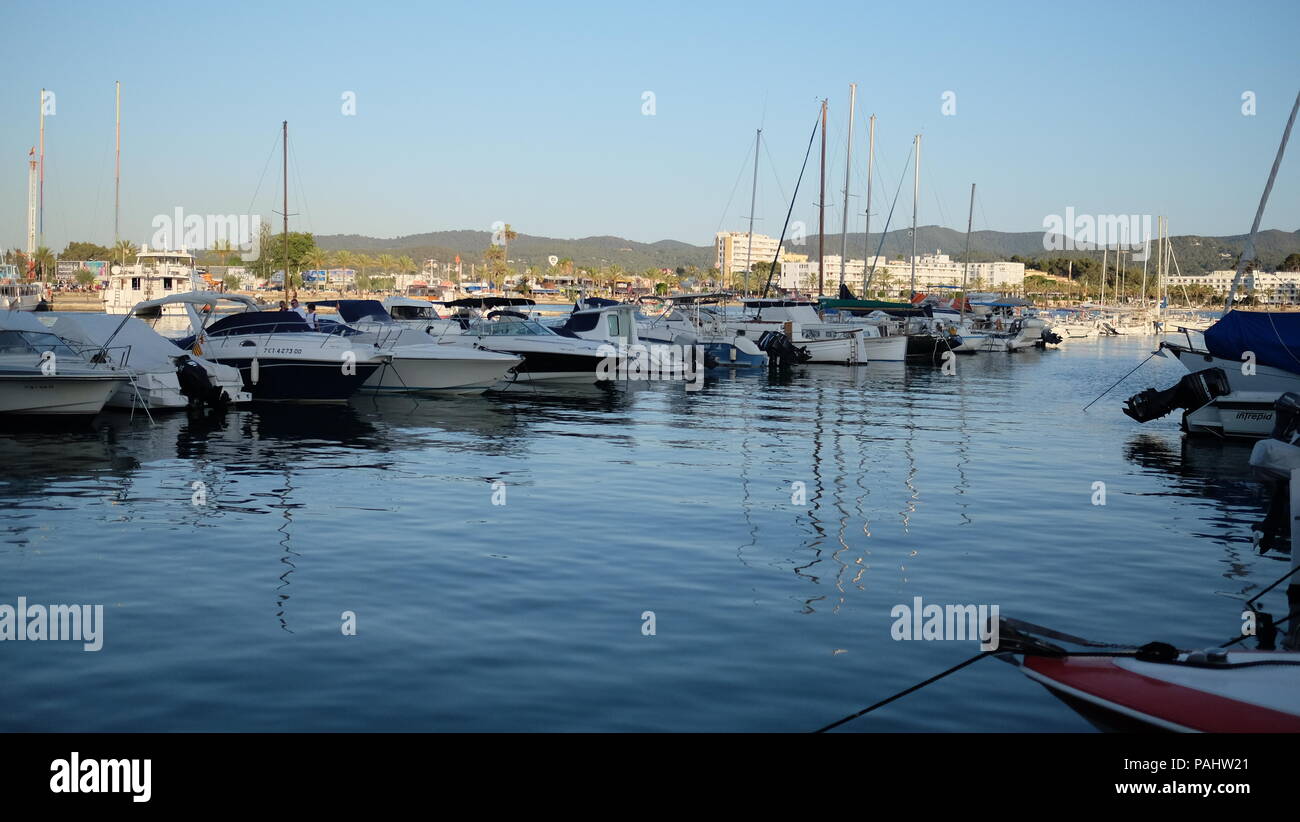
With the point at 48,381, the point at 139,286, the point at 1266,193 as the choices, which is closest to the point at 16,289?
the point at 139,286

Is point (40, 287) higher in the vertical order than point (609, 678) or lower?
higher

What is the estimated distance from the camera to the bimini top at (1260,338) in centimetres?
2588

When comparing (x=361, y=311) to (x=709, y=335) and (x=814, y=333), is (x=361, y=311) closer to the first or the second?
(x=709, y=335)

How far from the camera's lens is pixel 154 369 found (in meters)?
29.0

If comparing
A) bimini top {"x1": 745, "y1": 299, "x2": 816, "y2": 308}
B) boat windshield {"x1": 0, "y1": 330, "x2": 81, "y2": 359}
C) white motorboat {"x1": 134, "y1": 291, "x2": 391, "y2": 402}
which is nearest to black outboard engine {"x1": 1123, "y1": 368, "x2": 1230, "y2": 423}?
white motorboat {"x1": 134, "y1": 291, "x2": 391, "y2": 402}

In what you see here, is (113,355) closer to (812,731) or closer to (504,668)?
(504,668)

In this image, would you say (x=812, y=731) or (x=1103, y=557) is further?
(x=1103, y=557)

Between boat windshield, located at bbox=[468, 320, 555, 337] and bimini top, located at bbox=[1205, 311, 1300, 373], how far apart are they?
19130 mm

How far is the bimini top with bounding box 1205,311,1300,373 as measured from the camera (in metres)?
25.9

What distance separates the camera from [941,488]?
19656mm

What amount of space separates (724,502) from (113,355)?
16929mm

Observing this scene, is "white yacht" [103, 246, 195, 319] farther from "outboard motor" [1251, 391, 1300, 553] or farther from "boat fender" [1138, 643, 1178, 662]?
"boat fender" [1138, 643, 1178, 662]
